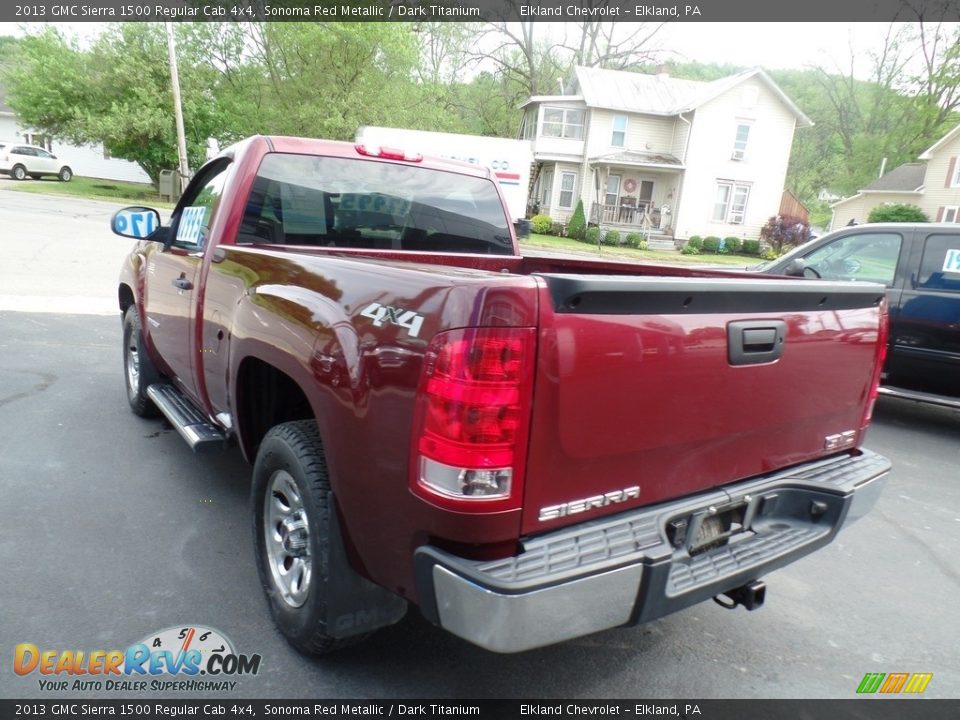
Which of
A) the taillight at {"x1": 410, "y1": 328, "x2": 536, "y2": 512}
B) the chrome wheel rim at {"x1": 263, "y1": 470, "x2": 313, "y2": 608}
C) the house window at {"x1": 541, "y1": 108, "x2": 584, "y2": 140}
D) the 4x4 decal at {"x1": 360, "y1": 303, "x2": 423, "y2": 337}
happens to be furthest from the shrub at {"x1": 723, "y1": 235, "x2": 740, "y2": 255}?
the taillight at {"x1": 410, "y1": 328, "x2": 536, "y2": 512}

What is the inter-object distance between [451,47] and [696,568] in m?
50.3

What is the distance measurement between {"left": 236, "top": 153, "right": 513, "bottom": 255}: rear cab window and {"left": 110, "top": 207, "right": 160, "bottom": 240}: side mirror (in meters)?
1.23

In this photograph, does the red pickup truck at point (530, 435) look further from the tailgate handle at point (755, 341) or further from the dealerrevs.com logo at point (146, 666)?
the dealerrevs.com logo at point (146, 666)

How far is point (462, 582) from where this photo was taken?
176 centimetres

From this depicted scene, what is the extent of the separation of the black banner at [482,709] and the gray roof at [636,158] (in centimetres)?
3293

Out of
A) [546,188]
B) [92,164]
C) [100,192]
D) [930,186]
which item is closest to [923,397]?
[546,188]

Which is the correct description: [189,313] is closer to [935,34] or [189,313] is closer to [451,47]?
[451,47]

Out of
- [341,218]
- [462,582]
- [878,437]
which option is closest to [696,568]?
[462,582]

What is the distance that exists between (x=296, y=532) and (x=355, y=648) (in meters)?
0.53

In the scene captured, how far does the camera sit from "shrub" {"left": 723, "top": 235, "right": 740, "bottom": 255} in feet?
106

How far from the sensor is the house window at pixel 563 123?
3459 cm

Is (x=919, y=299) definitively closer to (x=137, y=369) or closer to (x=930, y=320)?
(x=930, y=320)

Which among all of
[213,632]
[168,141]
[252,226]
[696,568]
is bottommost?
[213,632]

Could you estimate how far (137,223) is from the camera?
419cm
